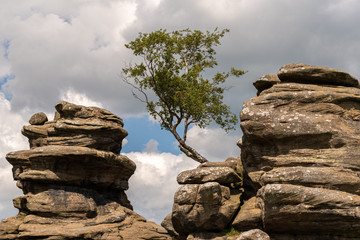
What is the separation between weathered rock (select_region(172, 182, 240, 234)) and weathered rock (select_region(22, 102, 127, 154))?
539 inches

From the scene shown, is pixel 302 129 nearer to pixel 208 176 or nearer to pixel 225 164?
pixel 208 176

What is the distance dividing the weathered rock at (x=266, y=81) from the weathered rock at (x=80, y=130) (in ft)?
50.2

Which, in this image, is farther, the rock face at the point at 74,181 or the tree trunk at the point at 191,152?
the tree trunk at the point at 191,152

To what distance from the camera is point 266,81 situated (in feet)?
100

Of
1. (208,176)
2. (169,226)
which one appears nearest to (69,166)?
(169,226)

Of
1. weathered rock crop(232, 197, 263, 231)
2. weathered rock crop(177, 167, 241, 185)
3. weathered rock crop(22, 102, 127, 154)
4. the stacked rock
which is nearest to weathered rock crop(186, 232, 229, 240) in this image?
the stacked rock

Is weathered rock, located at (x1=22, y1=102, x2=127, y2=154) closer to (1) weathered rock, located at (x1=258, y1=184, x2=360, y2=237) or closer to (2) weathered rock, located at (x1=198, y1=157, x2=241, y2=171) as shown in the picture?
(2) weathered rock, located at (x1=198, y1=157, x2=241, y2=171)

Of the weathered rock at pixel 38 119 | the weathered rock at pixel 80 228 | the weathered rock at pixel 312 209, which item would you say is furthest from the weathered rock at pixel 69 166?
the weathered rock at pixel 312 209

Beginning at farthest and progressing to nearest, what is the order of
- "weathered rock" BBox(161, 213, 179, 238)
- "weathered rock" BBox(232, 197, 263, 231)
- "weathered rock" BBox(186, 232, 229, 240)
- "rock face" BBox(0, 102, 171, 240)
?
"weathered rock" BBox(161, 213, 179, 238) → "rock face" BBox(0, 102, 171, 240) → "weathered rock" BBox(186, 232, 229, 240) → "weathered rock" BBox(232, 197, 263, 231)

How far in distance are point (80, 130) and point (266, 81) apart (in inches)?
725

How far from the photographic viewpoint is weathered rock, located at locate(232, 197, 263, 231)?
24.9 meters

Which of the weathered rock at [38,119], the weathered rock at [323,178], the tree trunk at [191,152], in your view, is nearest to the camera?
the weathered rock at [323,178]

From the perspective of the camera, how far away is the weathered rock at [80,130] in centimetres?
3666

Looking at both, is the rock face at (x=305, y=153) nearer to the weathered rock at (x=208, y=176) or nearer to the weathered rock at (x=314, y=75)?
the weathered rock at (x=314, y=75)
